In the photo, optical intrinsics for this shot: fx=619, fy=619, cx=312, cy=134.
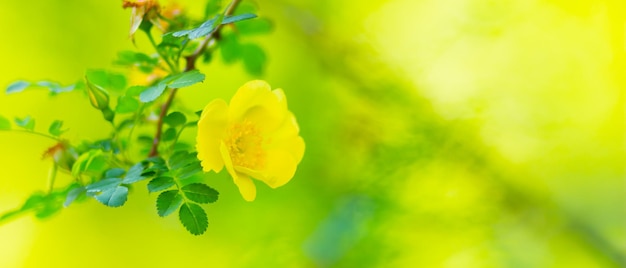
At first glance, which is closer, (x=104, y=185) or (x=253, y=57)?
(x=104, y=185)

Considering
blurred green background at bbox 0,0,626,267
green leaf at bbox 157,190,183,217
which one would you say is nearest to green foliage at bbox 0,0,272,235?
green leaf at bbox 157,190,183,217

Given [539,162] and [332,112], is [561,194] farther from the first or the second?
[332,112]

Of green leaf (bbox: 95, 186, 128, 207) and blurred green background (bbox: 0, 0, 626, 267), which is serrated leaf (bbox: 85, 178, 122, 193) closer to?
green leaf (bbox: 95, 186, 128, 207)

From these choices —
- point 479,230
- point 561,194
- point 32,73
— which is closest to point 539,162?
point 561,194

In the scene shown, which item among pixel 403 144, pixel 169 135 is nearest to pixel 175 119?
pixel 169 135

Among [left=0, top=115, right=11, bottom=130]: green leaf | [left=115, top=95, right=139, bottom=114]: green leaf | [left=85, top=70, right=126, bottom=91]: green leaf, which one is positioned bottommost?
[left=115, top=95, right=139, bottom=114]: green leaf

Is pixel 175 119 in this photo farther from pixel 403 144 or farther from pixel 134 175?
→ pixel 403 144
